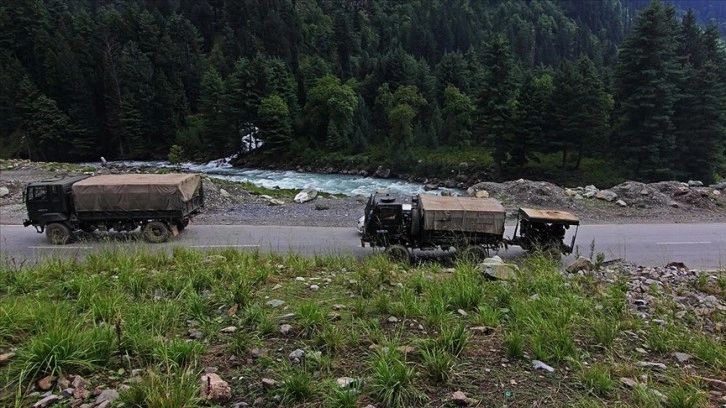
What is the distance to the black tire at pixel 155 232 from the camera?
15.2 metres

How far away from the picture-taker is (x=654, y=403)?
4141 mm

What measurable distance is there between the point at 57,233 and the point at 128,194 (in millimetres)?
2798

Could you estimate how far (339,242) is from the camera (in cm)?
1550

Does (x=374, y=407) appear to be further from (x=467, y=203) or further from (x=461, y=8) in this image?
(x=461, y=8)

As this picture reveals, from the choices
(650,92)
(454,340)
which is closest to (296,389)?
(454,340)

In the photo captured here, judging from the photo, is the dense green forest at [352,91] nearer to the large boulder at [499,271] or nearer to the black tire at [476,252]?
the black tire at [476,252]

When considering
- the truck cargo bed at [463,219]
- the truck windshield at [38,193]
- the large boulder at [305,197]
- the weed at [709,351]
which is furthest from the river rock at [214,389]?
the large boulder at [305,197]

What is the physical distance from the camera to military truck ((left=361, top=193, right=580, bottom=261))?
1242cm

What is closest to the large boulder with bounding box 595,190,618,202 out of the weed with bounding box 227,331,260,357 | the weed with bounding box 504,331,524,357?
the weed with bounding box 504,331,524,357

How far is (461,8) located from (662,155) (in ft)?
342

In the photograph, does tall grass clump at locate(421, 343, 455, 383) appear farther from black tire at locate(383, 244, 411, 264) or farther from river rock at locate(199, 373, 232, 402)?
black tire at locate(383, 244, 411, 264)

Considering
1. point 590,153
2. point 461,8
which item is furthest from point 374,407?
point 461,8

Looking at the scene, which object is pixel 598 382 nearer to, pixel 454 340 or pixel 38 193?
pixel 454 340

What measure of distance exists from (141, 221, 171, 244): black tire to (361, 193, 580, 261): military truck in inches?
292
